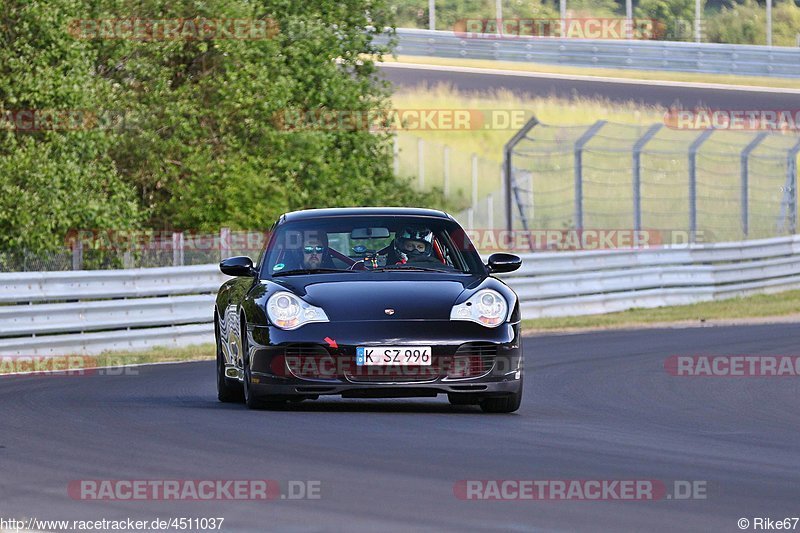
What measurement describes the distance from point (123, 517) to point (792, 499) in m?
2.65

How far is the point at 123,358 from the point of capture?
1825 centimetres

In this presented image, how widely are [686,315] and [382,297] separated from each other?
1503 cm

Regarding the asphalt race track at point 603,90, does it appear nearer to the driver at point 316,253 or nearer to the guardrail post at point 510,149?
the guardrail post at point 510,149

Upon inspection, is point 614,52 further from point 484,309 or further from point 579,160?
point 484,309

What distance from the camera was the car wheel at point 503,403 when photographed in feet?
35.9

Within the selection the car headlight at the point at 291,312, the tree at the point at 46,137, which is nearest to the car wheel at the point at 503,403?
the car headlight at the point at 291,312

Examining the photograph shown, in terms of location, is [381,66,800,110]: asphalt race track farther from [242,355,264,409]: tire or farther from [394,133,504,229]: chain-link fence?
[242,355,264,409]: tire

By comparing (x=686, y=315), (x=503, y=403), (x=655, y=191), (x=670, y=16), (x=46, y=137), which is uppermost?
(x=670, y=16)

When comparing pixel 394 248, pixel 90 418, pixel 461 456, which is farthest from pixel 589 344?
pixel 461 456

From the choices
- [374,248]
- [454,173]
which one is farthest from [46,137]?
[454,173]

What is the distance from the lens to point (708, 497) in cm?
700

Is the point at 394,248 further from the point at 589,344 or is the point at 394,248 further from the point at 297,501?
the point at 589,344

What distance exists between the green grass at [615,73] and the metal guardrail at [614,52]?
0.18 meters

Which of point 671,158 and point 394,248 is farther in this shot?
point 671,158
